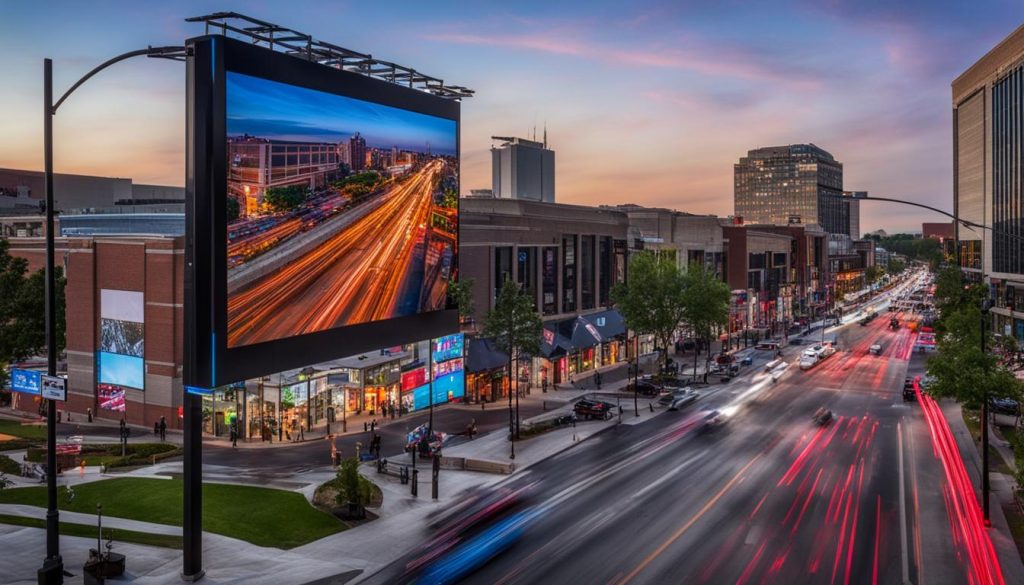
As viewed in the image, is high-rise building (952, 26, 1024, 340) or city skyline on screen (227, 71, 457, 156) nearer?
city skyline on screen (227, 71, 457, 156)

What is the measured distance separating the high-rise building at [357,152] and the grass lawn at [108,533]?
14.6 m

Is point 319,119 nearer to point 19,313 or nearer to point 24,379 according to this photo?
point 19,313

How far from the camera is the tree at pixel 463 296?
108 feet

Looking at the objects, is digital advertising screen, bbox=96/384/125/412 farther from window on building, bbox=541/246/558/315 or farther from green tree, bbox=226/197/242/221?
window on building, bbox=541/246/558/315

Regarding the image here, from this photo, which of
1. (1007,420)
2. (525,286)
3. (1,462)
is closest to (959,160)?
(1007,420)

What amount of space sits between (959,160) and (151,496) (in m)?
120

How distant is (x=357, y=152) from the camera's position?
84.7 feet

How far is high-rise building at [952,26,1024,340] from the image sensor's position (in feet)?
262

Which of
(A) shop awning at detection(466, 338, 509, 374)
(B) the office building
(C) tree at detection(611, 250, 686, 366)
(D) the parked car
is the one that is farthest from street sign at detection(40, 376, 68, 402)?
(C) tree at detection(611, 250, 686, 366)

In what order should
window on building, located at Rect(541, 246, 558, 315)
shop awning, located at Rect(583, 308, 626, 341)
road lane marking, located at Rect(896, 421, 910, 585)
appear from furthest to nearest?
shop awning, located at Rect(583, 308, 626, 341)
window on building, located at Rect(541, 246, 558, 315)
road lane marking, located at Rect(896, 421, 910, 585)

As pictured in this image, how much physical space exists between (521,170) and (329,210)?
88.4m

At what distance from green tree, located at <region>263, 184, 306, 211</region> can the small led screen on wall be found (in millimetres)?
29252

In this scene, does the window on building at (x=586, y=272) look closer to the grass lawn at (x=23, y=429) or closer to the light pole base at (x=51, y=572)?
the grass lawn at (x=23, y=429)

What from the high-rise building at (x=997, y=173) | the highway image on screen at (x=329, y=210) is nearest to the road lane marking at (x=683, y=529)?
the highway image on screen at (x=329, y=210)
